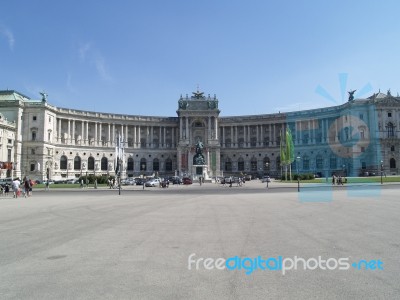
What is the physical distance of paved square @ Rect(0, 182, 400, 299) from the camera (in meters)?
7.10

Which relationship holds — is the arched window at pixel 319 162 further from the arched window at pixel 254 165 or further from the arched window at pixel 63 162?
the arched window at pixel 63 162

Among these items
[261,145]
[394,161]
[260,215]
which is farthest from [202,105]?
[260,215]

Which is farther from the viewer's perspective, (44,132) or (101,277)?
(44,132)

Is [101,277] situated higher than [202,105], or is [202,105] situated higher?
[202,105]

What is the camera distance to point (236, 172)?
437 feet

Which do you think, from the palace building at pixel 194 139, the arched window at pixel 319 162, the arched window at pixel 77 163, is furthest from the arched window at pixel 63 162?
the arched window at pixel 319 162

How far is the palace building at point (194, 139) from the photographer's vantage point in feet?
335

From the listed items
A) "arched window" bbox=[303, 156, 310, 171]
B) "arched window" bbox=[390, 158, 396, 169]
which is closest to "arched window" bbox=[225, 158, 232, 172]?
"arched window" bbox=[303, 156, 310, 171]

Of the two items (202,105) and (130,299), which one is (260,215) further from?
(202,105)

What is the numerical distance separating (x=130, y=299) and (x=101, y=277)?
5.32 ft

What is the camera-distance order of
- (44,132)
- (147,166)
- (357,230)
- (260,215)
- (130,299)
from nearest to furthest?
1. (130,299)
2. (357,230)
3. (260,215)
4. (44,132)
5. (147,166)

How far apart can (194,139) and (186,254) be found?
122117 millimetres

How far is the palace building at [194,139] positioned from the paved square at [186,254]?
260ft

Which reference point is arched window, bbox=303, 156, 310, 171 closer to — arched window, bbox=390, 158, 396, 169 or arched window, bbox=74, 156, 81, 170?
arched window, bbox=390, 158, 396, 169
